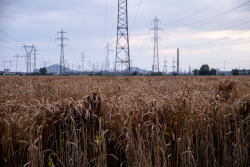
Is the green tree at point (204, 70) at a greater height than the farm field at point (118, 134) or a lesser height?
greater

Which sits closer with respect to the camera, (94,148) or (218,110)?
(94,148)

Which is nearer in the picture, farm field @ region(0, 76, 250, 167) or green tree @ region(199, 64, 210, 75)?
farm field @ region(0, 76, 250, 167)

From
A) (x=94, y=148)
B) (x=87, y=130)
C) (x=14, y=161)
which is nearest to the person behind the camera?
(x=14, y=161)

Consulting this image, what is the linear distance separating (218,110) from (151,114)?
1.70 meters

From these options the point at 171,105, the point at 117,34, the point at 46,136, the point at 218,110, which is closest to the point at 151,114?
the point at 171,105

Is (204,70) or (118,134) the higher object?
(204,70)

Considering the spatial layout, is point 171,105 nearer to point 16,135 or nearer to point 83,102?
point 83,102

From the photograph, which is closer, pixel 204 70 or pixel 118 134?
pixel 118 134

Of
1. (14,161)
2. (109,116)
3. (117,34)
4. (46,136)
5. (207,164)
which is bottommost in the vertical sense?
(207,164)

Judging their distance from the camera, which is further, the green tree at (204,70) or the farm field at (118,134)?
the green tree at (204,70)

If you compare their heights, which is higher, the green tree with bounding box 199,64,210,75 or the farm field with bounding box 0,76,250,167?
the green tree with bounding box 199,64,210,75

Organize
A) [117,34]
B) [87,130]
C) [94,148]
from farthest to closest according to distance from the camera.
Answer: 1. [117,34]
2. [87,130]
3. [94,148]

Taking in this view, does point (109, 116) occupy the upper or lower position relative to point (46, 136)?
upper

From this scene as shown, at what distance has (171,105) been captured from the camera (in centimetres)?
481
